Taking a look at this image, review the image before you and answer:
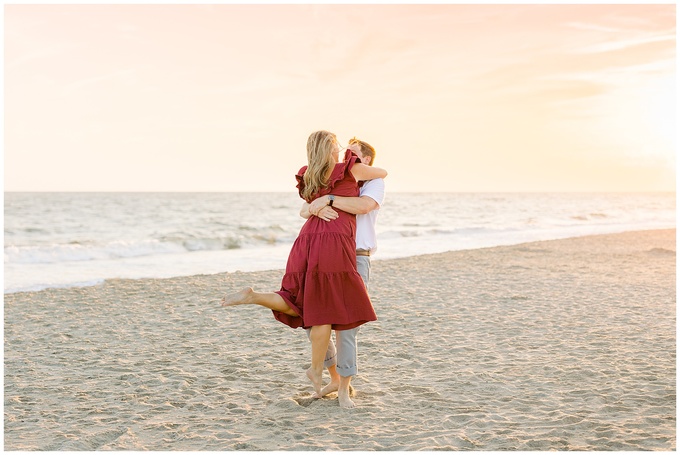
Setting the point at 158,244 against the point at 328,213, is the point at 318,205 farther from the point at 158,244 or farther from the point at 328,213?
the point at 158,244

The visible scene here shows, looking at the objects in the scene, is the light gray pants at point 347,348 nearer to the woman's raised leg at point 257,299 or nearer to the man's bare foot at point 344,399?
the man's bare foot at point 344,399

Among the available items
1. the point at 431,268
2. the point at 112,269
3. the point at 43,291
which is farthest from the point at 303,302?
the point at 112,269

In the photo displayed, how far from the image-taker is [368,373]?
5.46 meters

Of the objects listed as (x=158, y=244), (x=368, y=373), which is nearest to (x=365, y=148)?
(x=368, y=373)

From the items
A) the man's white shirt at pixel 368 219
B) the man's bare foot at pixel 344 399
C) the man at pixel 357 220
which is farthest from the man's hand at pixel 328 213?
the man's bare foot at pixel 344 399

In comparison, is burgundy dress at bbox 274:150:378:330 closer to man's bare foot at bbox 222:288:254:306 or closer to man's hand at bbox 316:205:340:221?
man's hand at bbox 316:205:340:221

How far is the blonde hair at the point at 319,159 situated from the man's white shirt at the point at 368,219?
0.30 m

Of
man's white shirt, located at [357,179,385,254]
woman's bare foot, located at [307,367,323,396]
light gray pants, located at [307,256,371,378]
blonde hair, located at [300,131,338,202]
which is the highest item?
blonde hair, located at [300,131,338,202]

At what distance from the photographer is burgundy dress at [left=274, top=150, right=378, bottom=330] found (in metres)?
4.25

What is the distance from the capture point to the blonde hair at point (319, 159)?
13.8 feet

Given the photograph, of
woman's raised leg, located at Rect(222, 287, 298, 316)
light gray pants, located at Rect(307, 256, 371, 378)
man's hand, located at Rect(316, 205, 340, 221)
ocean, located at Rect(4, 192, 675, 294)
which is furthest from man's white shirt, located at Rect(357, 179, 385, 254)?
ocean, located at Rect(4, 192, 675, 294)

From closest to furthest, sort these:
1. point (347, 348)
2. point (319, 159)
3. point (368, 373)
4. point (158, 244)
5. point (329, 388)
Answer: point (319, 159) < point (347, 348) < point (329, 388) < point (368, 373) < point (158, 244)

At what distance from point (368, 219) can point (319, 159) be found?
1.81 ft

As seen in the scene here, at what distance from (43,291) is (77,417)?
605cm
